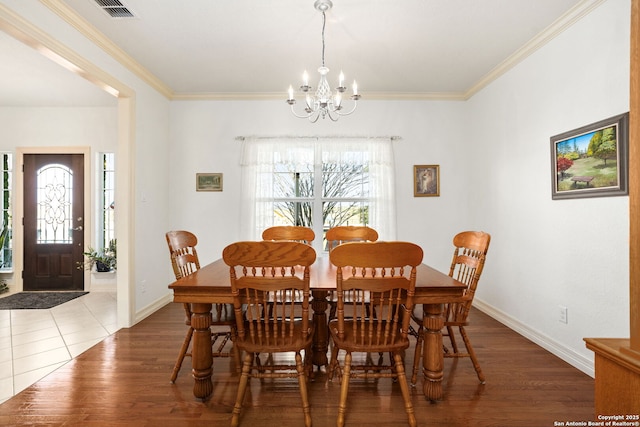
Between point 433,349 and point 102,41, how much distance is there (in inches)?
148

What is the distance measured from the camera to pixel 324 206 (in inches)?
172

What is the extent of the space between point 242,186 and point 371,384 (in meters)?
2.91

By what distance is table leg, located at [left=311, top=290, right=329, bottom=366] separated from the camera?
7.30 ft

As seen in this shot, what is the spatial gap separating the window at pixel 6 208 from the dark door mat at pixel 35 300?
2.25 feet

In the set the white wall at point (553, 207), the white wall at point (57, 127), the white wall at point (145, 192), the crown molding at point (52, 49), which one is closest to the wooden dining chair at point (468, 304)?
the white wall at point (553, 207)

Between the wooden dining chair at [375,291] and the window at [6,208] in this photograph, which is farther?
the window at [6,208]

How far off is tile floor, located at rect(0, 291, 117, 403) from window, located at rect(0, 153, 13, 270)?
60.9 inches

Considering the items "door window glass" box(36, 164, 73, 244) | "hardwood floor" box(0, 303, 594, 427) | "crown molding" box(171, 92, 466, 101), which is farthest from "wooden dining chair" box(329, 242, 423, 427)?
"door window glass" box(36, 164, 73, 244)

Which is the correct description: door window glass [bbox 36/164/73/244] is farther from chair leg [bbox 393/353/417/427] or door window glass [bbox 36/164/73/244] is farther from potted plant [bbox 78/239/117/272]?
chair leg [bbox 393/353/417/427]

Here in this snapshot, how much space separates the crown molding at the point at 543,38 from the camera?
2400mm

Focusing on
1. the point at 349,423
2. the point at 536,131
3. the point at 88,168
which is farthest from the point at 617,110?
the point at 88,168

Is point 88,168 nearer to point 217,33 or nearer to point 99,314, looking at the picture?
point 99,314

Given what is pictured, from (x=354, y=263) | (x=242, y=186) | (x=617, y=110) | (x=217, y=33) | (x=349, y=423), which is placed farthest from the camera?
(x=242, y=186)

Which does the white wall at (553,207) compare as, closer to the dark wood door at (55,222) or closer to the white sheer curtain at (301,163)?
the white sheer curtain at (301,163)
